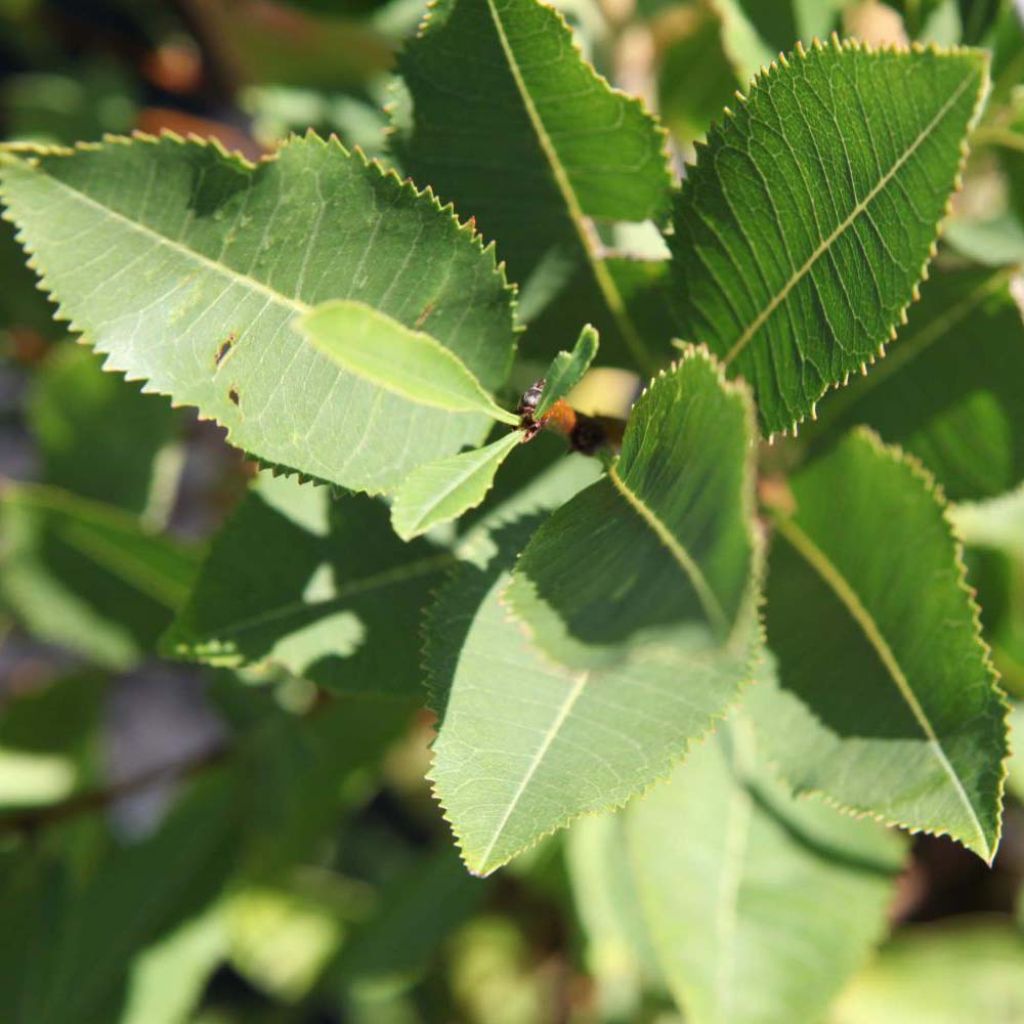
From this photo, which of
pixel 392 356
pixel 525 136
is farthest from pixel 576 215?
pixel 392 356

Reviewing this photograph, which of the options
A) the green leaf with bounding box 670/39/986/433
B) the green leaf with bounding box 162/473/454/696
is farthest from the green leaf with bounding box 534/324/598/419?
the green leaf with bounding box 162/473/454/696

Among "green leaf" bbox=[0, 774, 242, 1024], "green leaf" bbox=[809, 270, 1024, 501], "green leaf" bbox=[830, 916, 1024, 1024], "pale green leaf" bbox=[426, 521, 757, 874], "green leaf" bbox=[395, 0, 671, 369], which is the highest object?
"green leaf" bbox=[395, 0, 671, 369]

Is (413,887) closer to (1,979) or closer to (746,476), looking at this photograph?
(1,979)

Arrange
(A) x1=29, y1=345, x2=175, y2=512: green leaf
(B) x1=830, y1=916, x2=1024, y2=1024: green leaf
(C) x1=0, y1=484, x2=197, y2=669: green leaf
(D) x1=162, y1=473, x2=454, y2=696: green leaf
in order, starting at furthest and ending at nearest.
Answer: (B) x1=830, y1=916, x2=1024, y2=1024: green leaf < (A) x1=29, y1=345, x2=175, y2=512: green leaf < (C) x1=0, y1=484, x2=197, y2=669: green leaf < (D) x1=162, y1=473, x2=454, y2=696: green leaf

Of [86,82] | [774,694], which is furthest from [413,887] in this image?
[86,82]

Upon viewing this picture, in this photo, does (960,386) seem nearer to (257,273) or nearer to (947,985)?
(257,273)

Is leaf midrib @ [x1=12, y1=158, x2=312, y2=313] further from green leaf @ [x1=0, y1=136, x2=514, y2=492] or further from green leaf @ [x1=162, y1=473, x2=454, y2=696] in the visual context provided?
green leaf @ [x1=162, y1=473, x2=454, y2=696]
